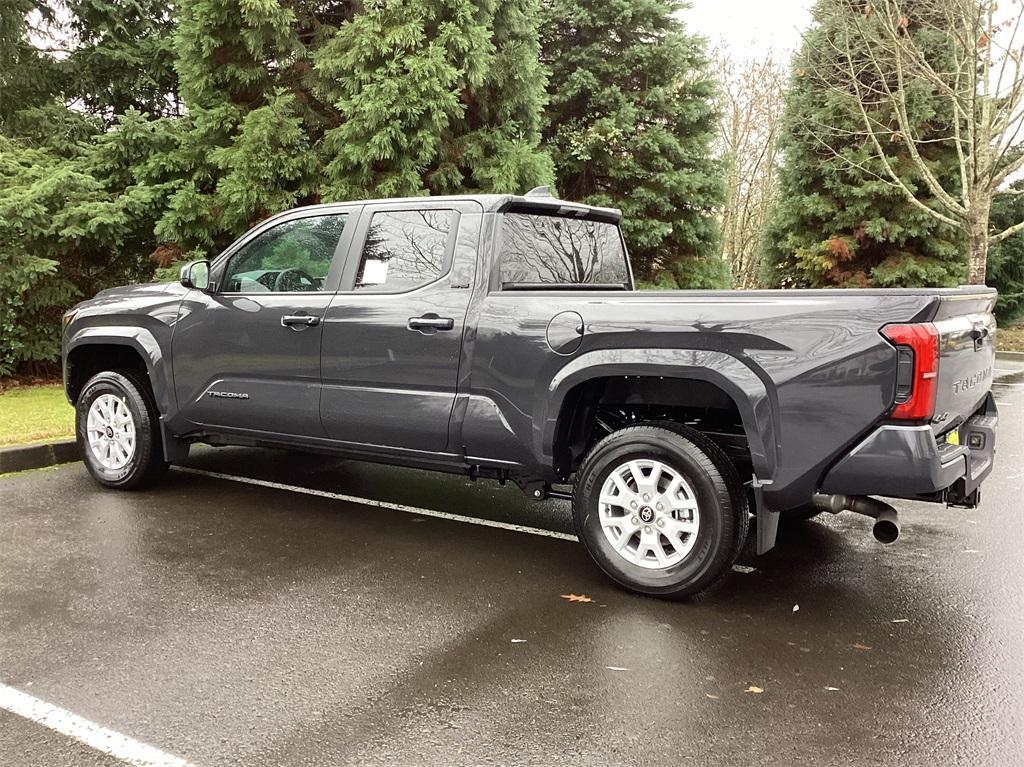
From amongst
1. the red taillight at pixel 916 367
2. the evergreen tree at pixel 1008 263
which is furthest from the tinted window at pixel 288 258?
the evergreen tree at pixel 1008 263

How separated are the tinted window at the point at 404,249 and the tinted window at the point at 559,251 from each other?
37 centimetres

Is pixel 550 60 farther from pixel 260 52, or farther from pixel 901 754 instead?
pixel 901 754

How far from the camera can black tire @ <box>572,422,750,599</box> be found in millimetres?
3881

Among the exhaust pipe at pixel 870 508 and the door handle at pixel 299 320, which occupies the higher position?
the door handle at pixel 299 320

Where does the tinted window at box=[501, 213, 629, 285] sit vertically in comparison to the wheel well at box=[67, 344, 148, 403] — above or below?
above

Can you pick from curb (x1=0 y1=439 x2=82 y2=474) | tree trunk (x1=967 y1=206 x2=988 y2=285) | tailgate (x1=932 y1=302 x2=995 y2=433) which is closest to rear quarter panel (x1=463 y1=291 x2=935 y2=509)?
tailgate (x1=932 y1=302 x2=995 y2=433)

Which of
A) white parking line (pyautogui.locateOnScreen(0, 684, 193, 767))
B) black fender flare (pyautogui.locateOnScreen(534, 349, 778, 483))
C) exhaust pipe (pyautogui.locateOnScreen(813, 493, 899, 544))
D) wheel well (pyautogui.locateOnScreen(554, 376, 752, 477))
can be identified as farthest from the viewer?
wheel well (pyautogui.locateOnScreen(554, 376, 752, 477))

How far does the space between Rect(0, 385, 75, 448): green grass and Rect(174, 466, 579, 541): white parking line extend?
4.33ft

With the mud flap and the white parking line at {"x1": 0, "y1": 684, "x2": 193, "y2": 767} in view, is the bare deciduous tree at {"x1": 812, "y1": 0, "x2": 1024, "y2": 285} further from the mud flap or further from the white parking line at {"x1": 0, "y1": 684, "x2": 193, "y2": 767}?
the white parking line at {"x1": 0, "y1": 684, "x2": 193, "y2": 767}

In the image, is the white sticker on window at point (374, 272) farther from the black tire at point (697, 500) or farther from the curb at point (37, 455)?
the curb at point (37, 455)

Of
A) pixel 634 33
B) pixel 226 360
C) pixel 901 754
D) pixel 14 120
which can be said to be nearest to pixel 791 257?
pixel 634 33

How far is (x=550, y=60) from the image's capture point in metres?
15.4

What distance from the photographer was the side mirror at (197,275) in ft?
18.1

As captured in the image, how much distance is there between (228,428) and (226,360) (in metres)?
0.45
